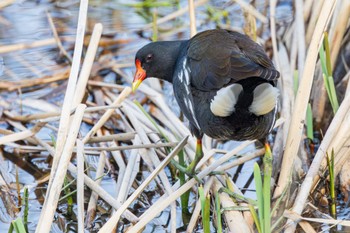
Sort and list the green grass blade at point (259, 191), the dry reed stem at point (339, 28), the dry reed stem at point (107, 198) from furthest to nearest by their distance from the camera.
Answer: the dry reed stem at point (339, 28) < the dry reed stem at point (107, 198) < the green grass blade at point (259, 191)

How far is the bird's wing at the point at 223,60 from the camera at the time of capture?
8.16 feet

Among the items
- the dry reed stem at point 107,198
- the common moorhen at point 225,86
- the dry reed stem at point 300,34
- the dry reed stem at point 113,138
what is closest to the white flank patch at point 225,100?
the common moorhen at point 225,86

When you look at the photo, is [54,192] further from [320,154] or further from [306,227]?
[320,154]

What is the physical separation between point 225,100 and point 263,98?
127 mm

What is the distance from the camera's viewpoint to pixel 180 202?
10.4ft

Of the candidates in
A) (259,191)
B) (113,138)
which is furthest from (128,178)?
(259,191)

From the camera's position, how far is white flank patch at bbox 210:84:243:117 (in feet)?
8.06

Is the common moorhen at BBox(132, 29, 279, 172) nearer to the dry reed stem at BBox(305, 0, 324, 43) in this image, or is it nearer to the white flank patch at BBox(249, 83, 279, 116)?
the white flank patch at BBox(249, 83, 279, 116)

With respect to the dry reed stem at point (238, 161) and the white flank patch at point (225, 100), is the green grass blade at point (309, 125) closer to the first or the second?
the dry reed stem at point (238, 161)

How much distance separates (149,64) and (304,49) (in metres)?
0.81

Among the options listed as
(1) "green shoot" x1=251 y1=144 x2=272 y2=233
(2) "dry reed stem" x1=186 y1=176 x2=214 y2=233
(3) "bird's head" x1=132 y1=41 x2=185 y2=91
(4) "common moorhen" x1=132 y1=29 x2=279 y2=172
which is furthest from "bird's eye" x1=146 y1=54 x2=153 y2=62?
(1) "green shoot" x1=251 y1=144 x2=272 y2=233

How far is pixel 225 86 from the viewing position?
2.56 meters

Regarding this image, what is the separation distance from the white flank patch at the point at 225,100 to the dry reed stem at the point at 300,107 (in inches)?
16.8

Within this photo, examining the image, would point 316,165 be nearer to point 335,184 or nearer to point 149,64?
point 335,184
